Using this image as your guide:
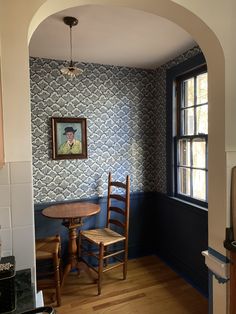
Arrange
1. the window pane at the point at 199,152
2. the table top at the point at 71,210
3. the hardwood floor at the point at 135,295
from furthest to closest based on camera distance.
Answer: the window pane at the point at 199,152, the table top at the point at 71,210, the hardwood floor at the point at 135,295

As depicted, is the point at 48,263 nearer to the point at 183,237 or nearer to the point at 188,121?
the point at 183,237

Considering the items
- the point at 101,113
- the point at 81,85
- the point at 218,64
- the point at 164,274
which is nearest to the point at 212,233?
the point at 218,64

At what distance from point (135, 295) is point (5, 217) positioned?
72.6 inches

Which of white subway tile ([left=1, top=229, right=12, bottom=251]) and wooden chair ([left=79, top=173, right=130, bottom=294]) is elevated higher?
white subway tile ([left=1, top=229, right=12, bottom=251])

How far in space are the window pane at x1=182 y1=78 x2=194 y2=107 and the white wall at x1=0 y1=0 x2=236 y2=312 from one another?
117cm

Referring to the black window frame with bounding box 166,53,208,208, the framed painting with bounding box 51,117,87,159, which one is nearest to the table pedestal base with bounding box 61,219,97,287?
the framed painting with bounding box 51,117,87,159

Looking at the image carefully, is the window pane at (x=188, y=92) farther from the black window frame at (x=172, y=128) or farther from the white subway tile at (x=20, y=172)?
the white subway tile at (x=20, y=172)

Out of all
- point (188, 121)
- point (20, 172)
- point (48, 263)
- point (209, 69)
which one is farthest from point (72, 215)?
point (209, 69)

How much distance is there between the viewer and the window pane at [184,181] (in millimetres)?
2781

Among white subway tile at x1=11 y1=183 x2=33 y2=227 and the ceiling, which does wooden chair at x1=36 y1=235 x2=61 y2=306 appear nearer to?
white subway tile at x1=11 y1=183 x2=33 y2=227

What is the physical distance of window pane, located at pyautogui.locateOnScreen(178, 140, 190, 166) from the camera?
2.76 metres

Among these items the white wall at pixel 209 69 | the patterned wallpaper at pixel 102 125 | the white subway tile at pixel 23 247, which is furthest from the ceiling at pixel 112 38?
the white subway tile at pixel 23 247

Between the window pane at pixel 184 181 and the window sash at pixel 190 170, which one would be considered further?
the window pane at pixel 184 181

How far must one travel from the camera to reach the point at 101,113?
3.03m
